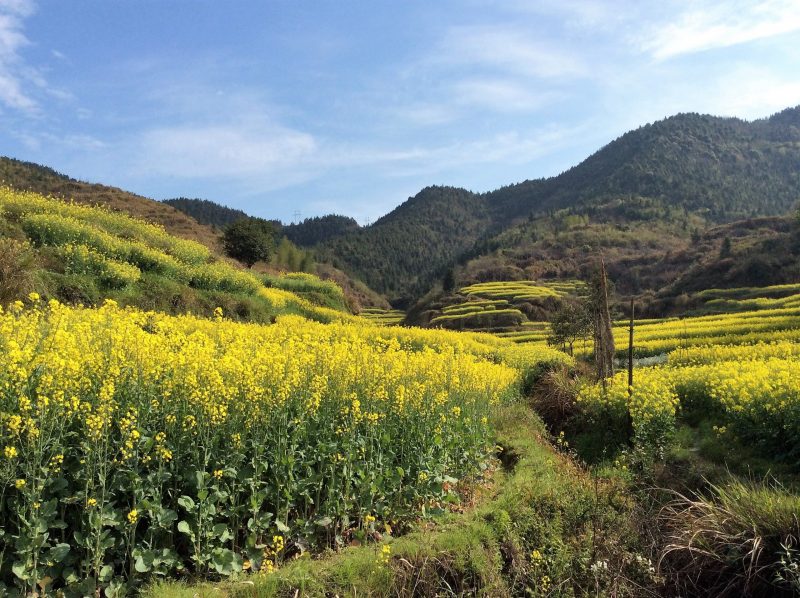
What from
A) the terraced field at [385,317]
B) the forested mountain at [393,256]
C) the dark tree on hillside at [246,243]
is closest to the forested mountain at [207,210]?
the forested mountain at [393,256]

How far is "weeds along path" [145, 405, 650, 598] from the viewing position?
441 centimetres

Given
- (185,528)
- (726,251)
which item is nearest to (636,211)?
(726,251)

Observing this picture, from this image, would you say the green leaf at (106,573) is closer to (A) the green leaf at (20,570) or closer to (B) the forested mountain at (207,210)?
(A) the green leaf at (20,570)

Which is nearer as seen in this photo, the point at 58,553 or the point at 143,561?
the point at 58,553

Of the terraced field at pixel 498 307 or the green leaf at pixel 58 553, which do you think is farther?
the terraced field at pixel 498 307

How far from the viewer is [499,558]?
522 centimetres

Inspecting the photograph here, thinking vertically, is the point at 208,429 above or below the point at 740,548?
above

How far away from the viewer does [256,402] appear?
5.27 meters

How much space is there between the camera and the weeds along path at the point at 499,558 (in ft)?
14.5

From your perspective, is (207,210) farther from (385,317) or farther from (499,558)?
(499,558)

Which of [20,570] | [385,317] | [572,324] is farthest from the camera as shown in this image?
[385,317]

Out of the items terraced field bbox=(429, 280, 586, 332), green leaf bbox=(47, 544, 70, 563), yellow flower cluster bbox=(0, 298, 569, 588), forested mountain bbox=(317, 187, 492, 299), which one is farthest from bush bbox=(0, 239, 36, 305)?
forested mountain bbox=(317, 187, 492, 299)

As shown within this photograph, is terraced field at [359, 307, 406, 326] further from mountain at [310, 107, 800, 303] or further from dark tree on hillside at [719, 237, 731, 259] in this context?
dark tree on hillside at [719, 237, 731, 259]

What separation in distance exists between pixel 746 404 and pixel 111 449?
10.0 meters
